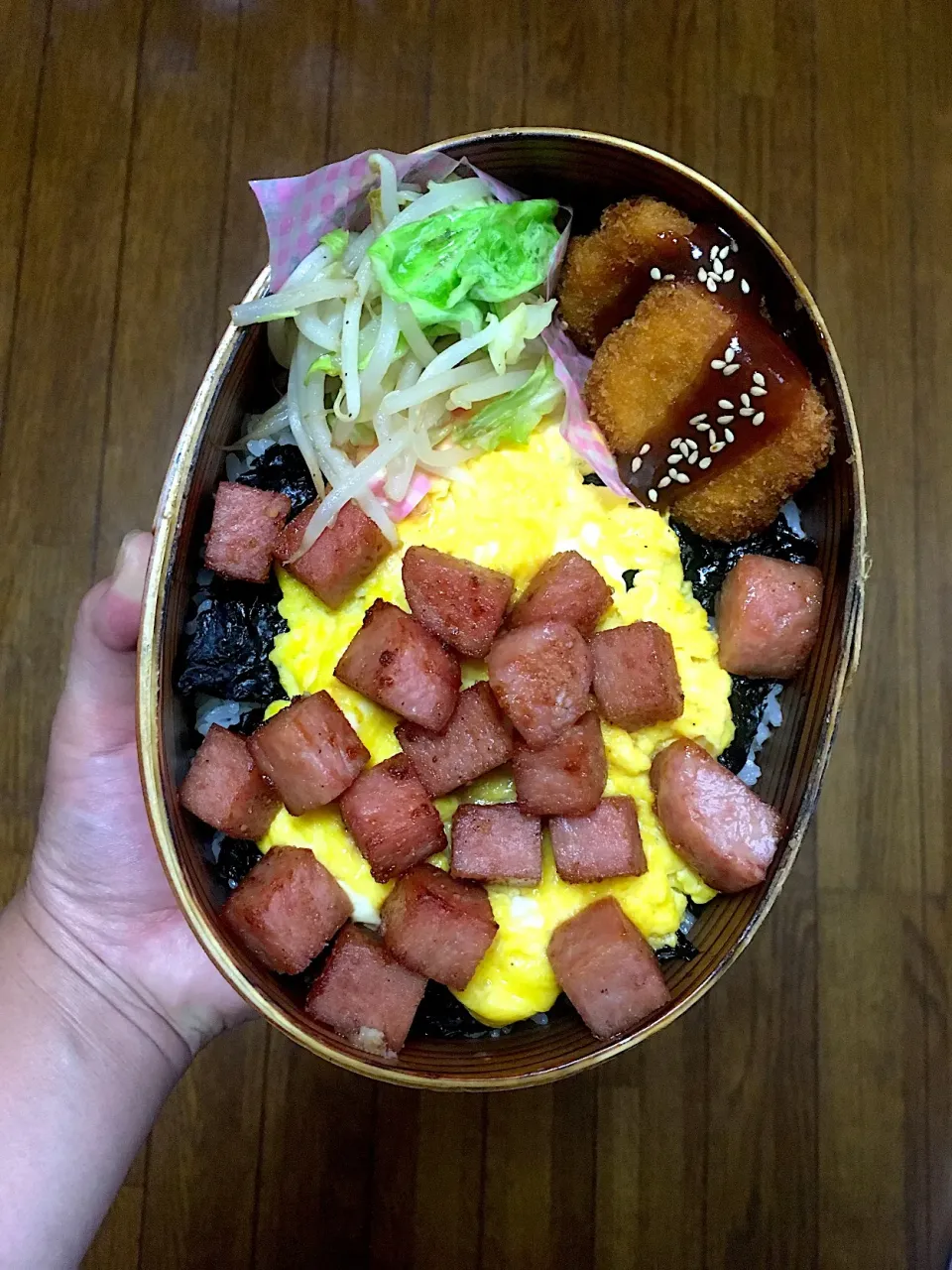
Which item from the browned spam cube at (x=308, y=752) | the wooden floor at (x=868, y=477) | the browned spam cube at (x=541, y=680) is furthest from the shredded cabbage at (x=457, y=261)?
the wooden floor at (x=868, y=477)

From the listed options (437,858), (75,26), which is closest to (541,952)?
(437,858)

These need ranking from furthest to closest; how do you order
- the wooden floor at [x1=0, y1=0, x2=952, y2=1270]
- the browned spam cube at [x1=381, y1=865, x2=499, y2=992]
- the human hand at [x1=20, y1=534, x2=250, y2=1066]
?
the wooden floor at [x1=0, y1=0, x2=952, y2=1270]
the human hand at [x1=20, y1=534, x2=250, y2=1066]
the browned spam cube at [x1=381, y1=865, x2=499, y2=992]

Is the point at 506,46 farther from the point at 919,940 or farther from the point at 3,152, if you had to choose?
the point at 919,940

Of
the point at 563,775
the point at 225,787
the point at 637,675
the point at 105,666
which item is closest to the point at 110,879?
the point at 105,666

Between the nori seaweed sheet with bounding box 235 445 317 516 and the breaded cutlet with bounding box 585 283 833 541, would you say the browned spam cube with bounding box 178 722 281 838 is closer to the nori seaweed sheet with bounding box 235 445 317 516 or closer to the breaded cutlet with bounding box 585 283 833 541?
the nori seaweed sheet with bounding box 235 445 317 516

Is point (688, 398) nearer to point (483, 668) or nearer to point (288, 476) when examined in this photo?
point (483, 668)

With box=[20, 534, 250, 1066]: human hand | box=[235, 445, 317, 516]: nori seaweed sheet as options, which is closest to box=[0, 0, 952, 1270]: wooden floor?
box=[20, 534, 250, 1066]: human hand
